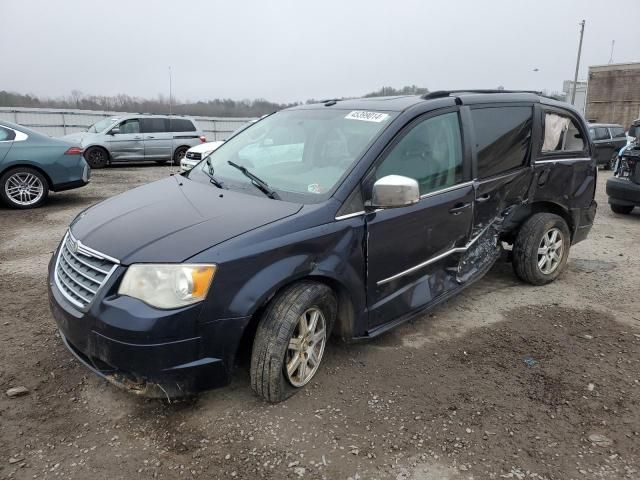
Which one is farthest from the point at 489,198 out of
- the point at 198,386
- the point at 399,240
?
the point at 198,386

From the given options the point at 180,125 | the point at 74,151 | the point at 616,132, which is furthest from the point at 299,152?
the point at 616,132

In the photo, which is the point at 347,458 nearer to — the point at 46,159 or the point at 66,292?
the point at 66,292

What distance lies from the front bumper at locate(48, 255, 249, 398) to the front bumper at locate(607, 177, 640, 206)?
771 centimetres

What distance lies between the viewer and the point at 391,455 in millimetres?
2484

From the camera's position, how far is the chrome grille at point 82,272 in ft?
8.39

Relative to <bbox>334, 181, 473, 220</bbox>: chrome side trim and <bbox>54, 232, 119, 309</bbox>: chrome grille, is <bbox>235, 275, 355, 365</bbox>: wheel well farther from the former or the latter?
<bbox>54, 232, 119, 309</bbox>: chrome grille

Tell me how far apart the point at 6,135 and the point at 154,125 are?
26.5 feet

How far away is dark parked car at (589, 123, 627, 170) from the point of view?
53.6 ft

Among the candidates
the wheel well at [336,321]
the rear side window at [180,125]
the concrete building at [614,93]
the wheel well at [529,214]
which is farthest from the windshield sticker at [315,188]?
the concrete building at [614,93]

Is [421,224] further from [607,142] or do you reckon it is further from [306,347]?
[607,142]

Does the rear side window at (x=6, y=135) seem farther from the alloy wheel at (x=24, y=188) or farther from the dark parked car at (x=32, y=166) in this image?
the alloy wheel at (x=24, y=188)

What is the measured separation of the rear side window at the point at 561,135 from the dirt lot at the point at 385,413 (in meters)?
1.58

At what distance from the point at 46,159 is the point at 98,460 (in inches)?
267

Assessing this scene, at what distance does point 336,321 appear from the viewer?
3162 mm
